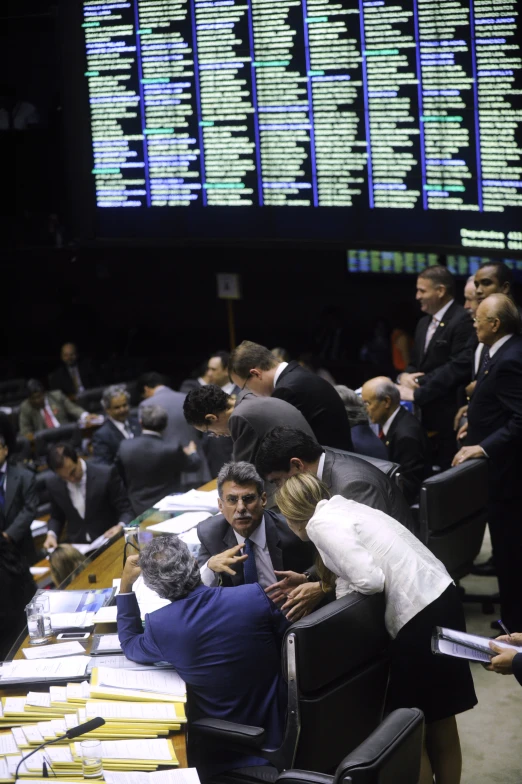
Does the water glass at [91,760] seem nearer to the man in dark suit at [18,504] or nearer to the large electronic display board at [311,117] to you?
the man in dark suit at [18,504]

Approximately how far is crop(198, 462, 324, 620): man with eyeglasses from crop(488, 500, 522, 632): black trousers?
131cm

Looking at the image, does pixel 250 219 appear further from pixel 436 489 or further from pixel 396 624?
pixel 396 624

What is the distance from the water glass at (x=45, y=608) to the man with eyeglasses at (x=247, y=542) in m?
0.58

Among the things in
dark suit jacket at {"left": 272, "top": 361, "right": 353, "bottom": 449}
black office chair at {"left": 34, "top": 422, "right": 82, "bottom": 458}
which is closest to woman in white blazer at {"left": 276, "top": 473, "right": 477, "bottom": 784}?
dark suit jacket at {"left": 272, "top": 361, "right": 353, "bottom": 449}

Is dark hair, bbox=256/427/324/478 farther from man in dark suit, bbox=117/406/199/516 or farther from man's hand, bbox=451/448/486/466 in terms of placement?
man in dark suit, bbox=117/406/199/516

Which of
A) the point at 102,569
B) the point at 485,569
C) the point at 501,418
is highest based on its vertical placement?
the point at 501,418

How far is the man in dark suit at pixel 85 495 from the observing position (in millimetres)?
5469

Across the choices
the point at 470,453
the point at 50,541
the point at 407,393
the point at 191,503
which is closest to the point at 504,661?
the point at 470,453

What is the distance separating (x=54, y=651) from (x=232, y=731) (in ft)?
2.52

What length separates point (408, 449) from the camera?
4.75 m

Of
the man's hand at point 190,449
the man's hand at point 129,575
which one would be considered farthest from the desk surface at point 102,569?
the man's hand at point 190,449

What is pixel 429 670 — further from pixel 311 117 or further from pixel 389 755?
pixel 311 117

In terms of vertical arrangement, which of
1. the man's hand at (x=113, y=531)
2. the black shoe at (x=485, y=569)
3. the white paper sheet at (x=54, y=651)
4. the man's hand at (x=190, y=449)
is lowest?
the black shoe at (x=485, y=569)

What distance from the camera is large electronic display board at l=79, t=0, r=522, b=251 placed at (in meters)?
5.41
